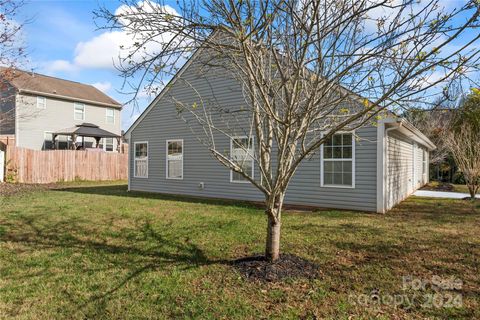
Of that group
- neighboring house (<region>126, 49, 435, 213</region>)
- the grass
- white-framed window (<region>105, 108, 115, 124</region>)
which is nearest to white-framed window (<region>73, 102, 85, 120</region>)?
white-framed window (<region>105, 108, 115, 124</region>)

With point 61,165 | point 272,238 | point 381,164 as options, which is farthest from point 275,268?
point 61,165

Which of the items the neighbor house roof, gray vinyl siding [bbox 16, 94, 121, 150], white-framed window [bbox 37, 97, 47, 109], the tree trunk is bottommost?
the tree trunk

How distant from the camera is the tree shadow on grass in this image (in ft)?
12.8

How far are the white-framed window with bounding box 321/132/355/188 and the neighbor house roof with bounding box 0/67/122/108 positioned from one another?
18365mm

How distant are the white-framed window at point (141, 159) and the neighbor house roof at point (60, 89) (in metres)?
10.3

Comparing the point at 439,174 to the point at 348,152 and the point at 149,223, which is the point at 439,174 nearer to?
the point at 348,152

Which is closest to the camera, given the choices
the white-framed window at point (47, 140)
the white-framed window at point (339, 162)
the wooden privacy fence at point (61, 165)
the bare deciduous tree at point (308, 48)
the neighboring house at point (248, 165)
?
Answer: the bare deciduous tree at point (308, 48)

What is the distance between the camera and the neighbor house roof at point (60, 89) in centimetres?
2038

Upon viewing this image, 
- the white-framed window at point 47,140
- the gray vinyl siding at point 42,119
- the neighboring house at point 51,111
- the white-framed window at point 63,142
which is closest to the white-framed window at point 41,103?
the neighboring house at point 51,111

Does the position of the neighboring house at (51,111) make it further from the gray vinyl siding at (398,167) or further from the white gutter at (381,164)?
the gray vinyl siding at (398,167)

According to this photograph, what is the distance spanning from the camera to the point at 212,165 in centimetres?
1161

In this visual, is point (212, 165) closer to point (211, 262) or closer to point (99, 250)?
point (99, 250)

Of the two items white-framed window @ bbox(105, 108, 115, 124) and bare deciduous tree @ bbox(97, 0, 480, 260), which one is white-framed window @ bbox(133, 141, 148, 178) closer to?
bare deciduous tree @ bbox(97, 0, 480, 260)

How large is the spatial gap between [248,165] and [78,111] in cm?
1807
